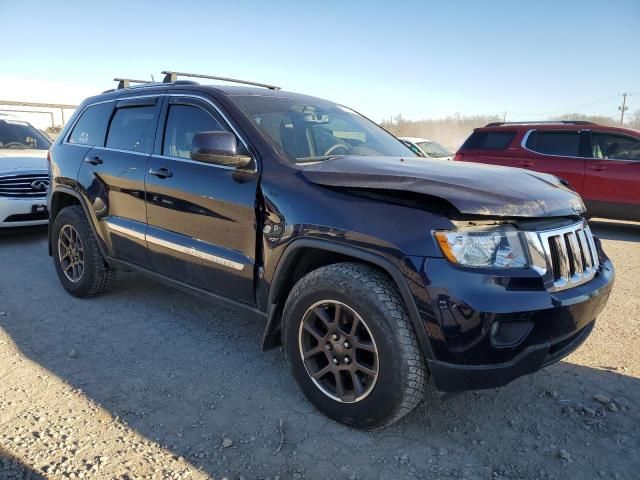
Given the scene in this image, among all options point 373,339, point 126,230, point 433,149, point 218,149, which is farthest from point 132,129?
point 433,149

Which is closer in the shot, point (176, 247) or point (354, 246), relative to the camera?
point (354, 246)

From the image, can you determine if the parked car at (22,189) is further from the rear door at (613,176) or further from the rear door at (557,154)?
the rear door at (613,176)

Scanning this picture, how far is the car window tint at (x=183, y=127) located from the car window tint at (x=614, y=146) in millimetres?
7012

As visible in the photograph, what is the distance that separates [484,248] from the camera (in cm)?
227

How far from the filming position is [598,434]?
261cm

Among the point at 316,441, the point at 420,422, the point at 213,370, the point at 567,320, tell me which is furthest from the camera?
the point at 213,370

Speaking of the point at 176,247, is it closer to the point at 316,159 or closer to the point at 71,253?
the point at 316,159

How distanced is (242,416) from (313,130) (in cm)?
188

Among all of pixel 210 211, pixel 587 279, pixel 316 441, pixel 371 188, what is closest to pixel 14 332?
pixel 210 211

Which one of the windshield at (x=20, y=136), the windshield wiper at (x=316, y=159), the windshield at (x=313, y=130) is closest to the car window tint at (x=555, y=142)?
the windshield at (x=313, y=130)

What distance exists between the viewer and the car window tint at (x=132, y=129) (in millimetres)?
3850

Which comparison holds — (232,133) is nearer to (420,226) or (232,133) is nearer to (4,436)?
(420,226)

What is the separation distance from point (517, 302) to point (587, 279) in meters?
0.65

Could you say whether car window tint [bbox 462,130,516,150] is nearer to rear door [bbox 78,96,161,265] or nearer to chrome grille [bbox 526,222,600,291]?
chrome grille [bbox 526,222,600,291]
